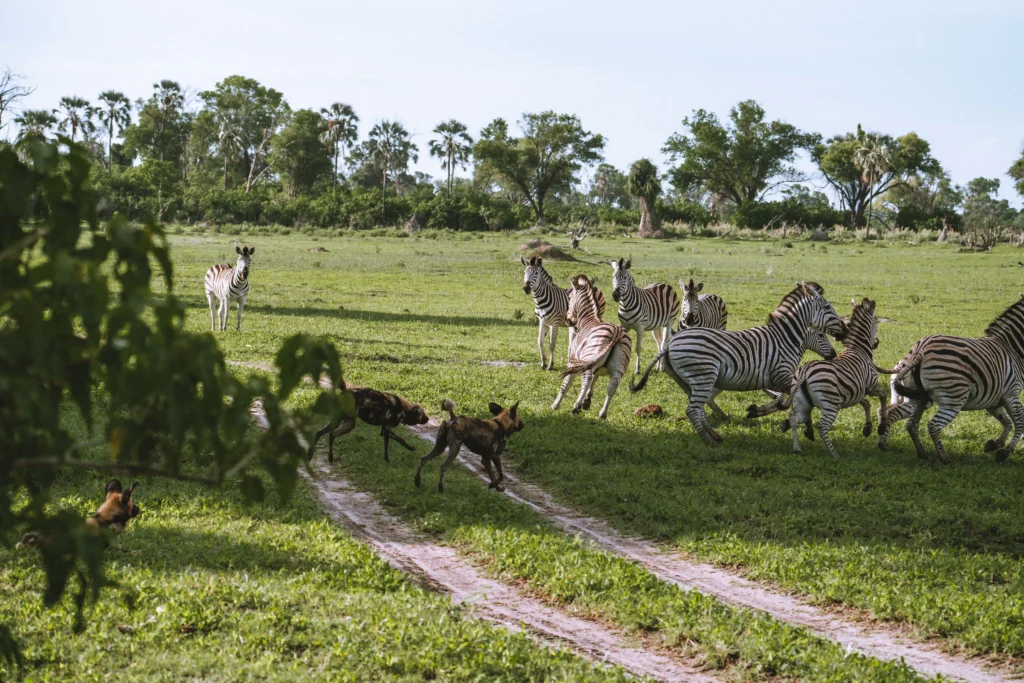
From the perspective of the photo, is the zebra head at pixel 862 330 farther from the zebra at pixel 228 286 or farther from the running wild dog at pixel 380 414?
the zebra at pixel 228 286

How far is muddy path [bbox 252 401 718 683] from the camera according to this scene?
650 cm

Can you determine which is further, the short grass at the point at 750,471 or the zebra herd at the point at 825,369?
the zebra herd at the point at 825,369

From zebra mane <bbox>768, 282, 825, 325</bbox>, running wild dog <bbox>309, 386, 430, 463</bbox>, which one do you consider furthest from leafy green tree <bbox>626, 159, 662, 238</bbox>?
running wild dog <bbox>309, 386, 430, 463</bbox>

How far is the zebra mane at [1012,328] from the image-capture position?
1260cm

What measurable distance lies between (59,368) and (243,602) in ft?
14.2

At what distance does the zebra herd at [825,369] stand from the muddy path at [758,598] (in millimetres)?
3099

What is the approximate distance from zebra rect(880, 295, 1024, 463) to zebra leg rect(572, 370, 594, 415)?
3.77 meters

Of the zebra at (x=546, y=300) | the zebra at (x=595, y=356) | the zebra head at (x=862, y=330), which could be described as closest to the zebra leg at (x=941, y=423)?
the zebra head at (x=862, y=330)

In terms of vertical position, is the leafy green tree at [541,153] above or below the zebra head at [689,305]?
above

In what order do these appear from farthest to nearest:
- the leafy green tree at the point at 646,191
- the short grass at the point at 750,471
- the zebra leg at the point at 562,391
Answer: the leafy green tree at the point at 646,191 → the zebra leg at the point at 562,391 → the short grass at the point at 750,471

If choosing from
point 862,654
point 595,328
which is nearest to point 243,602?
point 862,654

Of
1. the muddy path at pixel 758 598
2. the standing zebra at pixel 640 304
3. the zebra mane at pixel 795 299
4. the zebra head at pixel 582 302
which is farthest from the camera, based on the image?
the standing zebra at pixel 640 304

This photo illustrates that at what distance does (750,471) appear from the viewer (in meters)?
11.2

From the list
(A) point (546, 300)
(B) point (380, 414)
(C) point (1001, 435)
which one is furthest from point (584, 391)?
(C) point (1001, 435)
